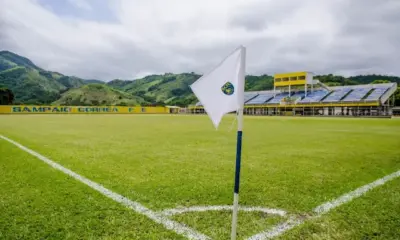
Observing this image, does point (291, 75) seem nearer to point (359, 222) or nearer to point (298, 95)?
point (298, 95)

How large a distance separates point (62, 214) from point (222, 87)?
266 cm

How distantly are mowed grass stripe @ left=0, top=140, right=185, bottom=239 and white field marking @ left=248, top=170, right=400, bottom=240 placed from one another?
3.44ft

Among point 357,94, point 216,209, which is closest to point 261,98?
point 357,94

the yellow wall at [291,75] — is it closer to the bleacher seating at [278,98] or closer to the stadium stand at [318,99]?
the stadium stand at [318,99]

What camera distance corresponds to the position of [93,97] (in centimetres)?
15388

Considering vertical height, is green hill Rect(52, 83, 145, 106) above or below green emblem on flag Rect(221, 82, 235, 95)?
above

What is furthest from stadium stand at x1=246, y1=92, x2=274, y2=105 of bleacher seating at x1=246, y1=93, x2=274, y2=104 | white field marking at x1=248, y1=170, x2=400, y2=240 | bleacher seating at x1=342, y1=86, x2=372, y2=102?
white field marking at x1=248, y1=170, x2=400, y2=240

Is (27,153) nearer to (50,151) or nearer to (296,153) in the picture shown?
(50,151)

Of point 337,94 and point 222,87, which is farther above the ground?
point 337,94

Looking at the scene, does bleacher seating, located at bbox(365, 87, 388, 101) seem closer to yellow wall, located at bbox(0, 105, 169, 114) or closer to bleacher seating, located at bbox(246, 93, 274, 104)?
bleacher seating, located at bbox(246, 93, 274, 104)

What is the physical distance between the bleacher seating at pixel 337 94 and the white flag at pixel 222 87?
70343 mm

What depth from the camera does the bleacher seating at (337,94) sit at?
6685cm

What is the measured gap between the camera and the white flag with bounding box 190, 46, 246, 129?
118 inches

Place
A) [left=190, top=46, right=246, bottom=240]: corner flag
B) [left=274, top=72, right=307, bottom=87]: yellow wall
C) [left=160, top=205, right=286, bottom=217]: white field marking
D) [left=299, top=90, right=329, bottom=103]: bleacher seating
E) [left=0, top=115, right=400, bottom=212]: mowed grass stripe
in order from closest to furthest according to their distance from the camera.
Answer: [left=190, top=46, right=246, bottom=240]: corner flag, [left=160, top=205, right=286, bottom=217]: white field marking, [left=0, top=115, right=400, bottom=212]: mowed grass stripe, [left=299, top=90, right=329, bottom=103]: bleacher seating, [left=274, top=72, right=307, bottom=87]: yellow wall
